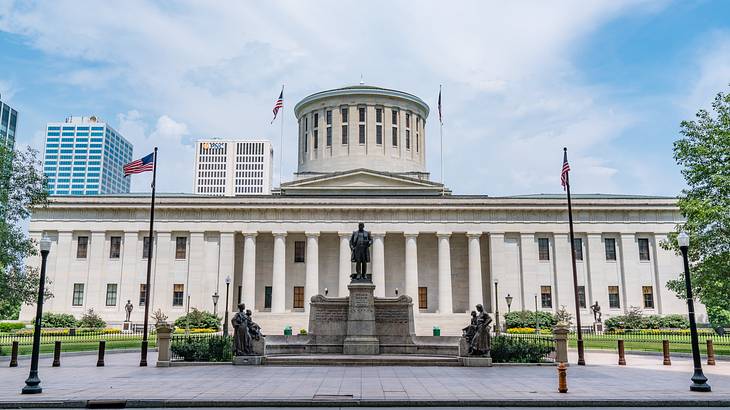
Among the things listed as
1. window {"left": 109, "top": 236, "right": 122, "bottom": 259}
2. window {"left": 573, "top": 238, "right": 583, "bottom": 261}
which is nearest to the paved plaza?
window {"left": 573, "top": 238, "right": 583, "bottom": 261}

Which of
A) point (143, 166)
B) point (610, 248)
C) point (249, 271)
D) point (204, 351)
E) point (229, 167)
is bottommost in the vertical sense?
point (204, 351)

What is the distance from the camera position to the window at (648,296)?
55.1 metres

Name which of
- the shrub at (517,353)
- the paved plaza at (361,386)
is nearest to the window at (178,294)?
the paved plaza at (361,386)

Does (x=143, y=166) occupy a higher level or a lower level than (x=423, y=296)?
higher

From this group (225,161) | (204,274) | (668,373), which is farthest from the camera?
(225,161)

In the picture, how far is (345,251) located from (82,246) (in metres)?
24.9

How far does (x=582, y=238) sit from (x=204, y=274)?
35915 mm

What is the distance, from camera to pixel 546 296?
55562 millimetres

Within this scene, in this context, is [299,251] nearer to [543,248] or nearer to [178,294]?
[178,294]

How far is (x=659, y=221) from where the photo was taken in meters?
56.2

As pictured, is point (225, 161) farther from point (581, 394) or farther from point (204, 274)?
point (581, 394)

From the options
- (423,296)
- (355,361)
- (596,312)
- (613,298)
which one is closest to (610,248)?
(613,298)

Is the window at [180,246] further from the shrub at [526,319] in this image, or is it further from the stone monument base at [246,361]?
the stone monument base at [246,361]

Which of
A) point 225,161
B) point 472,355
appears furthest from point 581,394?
point 225,161
